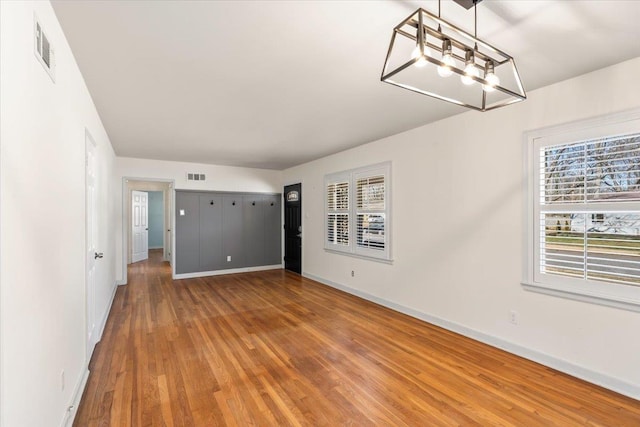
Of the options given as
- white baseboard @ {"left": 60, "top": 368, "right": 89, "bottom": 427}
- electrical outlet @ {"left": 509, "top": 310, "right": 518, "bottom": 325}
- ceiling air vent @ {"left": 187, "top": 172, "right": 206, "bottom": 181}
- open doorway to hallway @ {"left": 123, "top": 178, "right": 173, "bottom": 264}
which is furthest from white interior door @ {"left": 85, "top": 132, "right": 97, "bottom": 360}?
open doorway to hallway @ {"left": 123, "top": 178, "right": 173, "bottom": 264}

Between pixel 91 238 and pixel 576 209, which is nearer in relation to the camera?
pixel 576 209

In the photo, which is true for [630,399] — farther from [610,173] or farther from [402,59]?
[402,59]

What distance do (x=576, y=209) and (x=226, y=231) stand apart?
20.3 ft

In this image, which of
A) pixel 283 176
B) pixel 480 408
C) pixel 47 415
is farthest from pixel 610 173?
pixel 283 176

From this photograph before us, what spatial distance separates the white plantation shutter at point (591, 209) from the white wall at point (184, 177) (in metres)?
5.73

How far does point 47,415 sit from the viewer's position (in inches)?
62.4

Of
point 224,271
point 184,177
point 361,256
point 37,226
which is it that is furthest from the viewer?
point 224,271

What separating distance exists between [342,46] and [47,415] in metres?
2.75

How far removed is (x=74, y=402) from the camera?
2109mm

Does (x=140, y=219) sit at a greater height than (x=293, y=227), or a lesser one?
greater

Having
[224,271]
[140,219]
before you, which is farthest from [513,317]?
[140,219]

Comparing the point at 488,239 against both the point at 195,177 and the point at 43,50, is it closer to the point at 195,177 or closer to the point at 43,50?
the point at 43,50

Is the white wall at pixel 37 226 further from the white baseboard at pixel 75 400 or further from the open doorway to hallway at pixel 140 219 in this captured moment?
the open doorway to hallway at pixel 140 219

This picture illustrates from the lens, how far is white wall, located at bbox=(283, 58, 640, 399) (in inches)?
96.3
